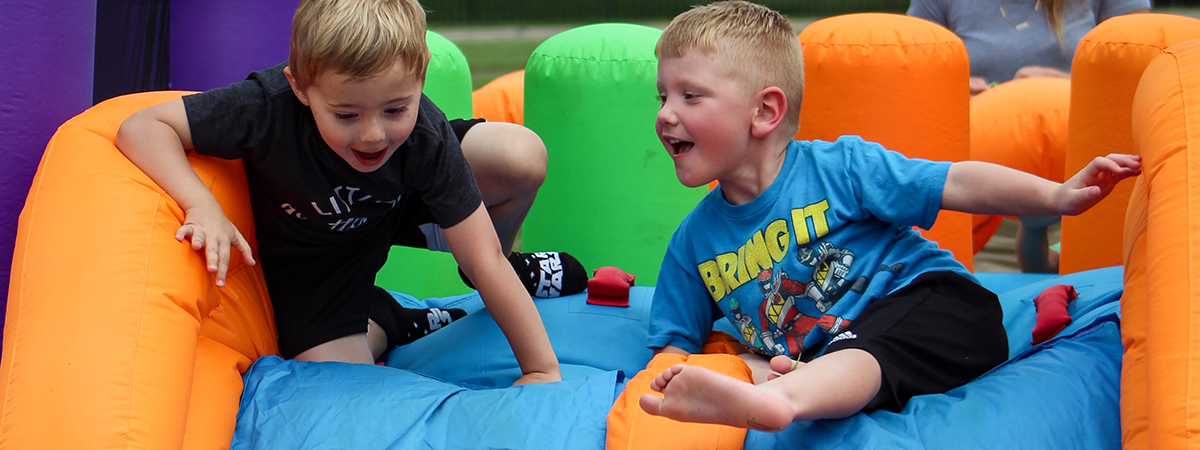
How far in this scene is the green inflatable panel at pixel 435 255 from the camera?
6.43ft

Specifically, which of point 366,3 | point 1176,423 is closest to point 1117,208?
point 1176,423

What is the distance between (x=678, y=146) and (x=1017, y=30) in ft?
5.84

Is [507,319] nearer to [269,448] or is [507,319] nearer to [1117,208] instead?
[269,448]

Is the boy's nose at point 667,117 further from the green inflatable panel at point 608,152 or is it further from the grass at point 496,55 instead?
the grass at point 496,55

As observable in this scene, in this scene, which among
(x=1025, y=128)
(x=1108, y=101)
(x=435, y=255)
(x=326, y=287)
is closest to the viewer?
(x=326, y=287)

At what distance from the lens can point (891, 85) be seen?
5.55ft

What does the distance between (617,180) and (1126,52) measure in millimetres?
928

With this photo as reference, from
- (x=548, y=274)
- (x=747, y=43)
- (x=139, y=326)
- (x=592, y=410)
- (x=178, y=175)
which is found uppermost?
(x=747, y=43)

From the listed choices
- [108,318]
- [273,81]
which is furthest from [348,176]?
[108,318]

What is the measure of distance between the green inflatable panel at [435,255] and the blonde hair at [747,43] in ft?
2.48

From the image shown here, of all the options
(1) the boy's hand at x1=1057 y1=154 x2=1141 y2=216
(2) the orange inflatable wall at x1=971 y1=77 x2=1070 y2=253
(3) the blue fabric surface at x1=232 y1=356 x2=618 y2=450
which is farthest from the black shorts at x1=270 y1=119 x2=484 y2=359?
(2) the orange inflatable wall at x1=971 y1=77 x2=1070 y2=253

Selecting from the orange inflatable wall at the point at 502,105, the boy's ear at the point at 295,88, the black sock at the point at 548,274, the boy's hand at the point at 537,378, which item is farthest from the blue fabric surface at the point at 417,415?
the orange inflatable wall at the point at 502,105

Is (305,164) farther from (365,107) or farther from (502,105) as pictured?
(502,105)

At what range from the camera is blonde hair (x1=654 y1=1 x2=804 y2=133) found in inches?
50.5
